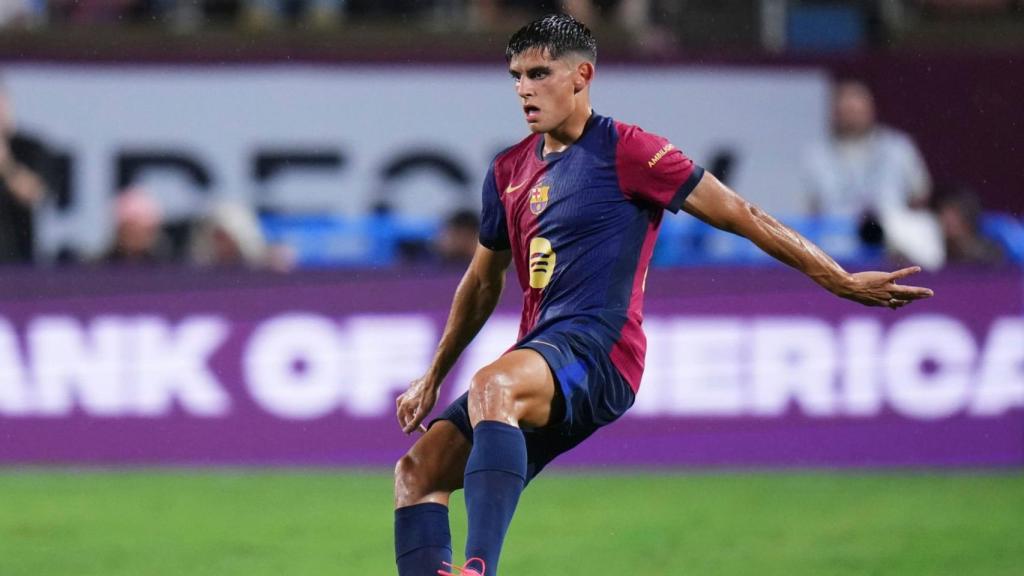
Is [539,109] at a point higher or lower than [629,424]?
higher

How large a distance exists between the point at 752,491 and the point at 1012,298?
217 cm

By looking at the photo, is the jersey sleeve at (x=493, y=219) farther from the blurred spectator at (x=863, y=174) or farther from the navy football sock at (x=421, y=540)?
the blurred spectator at (x=863, y=174)

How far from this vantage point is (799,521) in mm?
8633

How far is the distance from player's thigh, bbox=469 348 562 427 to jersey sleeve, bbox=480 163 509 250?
0.60 metres

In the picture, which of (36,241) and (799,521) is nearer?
(799,521)

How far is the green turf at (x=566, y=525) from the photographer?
7520 mm

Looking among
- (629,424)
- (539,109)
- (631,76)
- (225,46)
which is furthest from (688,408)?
(539,109)

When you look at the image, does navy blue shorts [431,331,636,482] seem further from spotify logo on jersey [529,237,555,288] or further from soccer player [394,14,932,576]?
spotify logo on jersey [529,237,555,288]

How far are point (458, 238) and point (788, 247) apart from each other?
Answer: 19.1 feet

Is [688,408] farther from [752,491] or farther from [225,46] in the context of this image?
[225,46]

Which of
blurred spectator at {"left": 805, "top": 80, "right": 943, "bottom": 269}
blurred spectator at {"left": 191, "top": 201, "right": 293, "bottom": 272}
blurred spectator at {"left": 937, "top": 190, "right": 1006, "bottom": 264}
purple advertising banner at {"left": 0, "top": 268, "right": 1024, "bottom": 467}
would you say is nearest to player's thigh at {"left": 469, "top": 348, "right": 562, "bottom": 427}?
purple advertising banner at {"left": 0, "top": 268, "right": 1024, "bottom": 467}

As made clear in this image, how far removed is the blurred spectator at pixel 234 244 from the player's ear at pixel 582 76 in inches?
224

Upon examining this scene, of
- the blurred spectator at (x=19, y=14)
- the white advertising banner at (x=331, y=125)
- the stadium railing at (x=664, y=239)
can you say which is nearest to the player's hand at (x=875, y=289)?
the stadium railing at (x=664, y=239)

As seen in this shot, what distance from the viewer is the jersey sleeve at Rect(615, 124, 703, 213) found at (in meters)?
5.28
